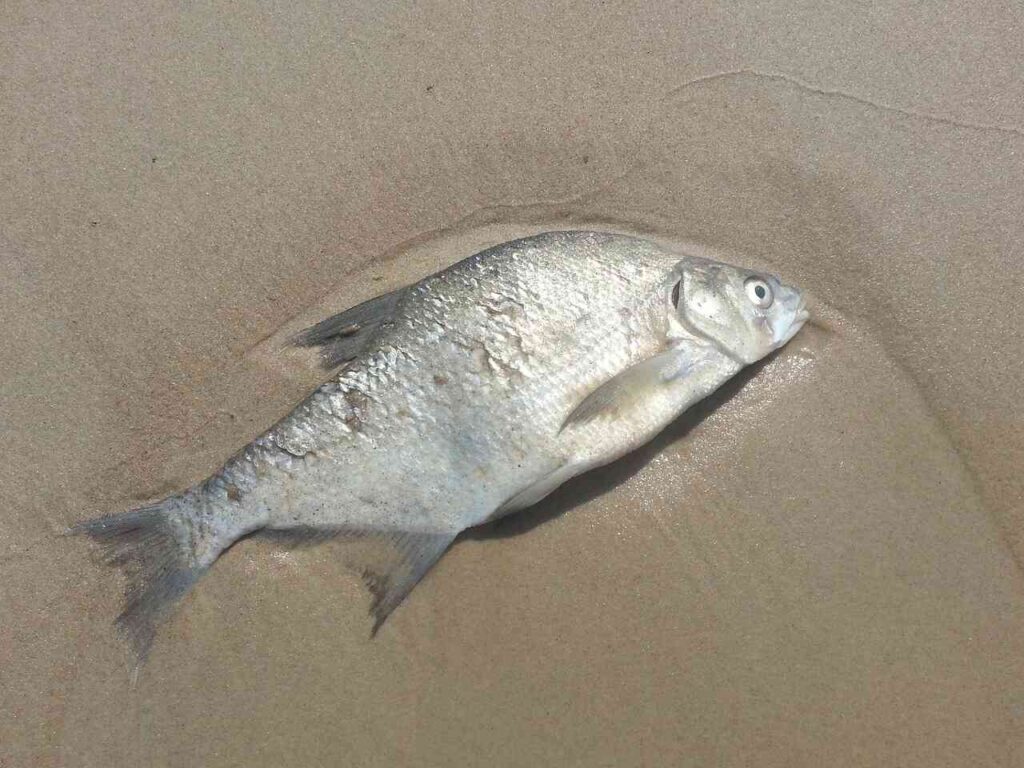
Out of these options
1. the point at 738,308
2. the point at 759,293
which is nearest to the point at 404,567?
the point at 738,308

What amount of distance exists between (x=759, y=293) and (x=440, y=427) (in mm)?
1513

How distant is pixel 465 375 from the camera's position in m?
2.79

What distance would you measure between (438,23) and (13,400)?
2.68m

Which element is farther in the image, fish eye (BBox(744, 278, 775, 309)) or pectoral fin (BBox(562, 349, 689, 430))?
fish eye (BBox(744, 278, 775, 309))

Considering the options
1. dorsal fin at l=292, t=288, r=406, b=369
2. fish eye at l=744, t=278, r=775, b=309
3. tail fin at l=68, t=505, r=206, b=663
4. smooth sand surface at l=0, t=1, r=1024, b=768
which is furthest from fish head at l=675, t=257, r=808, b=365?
tail fin at l=68, t=505, r=206, b=663

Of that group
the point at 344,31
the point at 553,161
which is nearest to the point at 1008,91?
the point at 553,161

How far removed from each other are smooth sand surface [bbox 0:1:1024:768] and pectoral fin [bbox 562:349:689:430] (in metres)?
0.29

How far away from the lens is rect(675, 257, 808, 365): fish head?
2.95m

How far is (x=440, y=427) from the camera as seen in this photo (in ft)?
9.02

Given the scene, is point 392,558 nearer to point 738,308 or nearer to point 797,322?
point 738,308

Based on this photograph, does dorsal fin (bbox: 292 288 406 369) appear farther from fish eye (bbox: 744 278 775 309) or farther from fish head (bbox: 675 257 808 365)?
fish eye (bbox: 744 278 775 309)

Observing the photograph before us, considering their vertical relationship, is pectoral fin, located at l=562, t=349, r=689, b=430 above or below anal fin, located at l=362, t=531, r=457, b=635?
above

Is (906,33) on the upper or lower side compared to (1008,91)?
upper

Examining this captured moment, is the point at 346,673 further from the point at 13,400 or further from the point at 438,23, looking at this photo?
the point at 438,23
